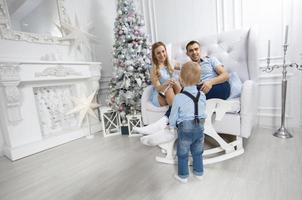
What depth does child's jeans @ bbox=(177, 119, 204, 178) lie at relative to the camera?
1.18 meters

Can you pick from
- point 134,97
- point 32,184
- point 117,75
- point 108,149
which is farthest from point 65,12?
point 32,184

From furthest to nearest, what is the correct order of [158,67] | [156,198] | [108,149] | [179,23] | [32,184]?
[179,23] < [108,149] < [158,67] < [32,184] < [156,198]

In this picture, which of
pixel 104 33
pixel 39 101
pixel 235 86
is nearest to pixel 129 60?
pixel 104 33

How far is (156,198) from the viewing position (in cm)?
110

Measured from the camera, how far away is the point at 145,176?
4.42 feet

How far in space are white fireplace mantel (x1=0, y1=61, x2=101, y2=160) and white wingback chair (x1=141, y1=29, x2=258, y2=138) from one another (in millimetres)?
997

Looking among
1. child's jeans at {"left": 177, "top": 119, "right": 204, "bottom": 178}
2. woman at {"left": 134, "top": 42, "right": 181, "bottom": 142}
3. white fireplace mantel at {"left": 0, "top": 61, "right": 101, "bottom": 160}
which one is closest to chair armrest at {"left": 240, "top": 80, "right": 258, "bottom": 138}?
Answer: child's jeans at {"left": 177, "top": 119, "right": 204, "bottom": 178}

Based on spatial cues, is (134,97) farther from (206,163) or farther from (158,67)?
(206,163)

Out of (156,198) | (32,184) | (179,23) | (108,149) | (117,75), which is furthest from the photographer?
(179,23)

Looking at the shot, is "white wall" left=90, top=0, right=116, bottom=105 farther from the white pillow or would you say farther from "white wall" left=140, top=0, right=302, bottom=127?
the white pillow

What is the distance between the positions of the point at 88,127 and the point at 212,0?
7.35 feet

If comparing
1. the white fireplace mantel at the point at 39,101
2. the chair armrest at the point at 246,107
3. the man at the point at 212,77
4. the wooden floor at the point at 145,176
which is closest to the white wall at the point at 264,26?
the wooden floor at the point at 145,176

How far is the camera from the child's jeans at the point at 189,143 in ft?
3.87

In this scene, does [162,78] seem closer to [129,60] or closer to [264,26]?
[129,60]
